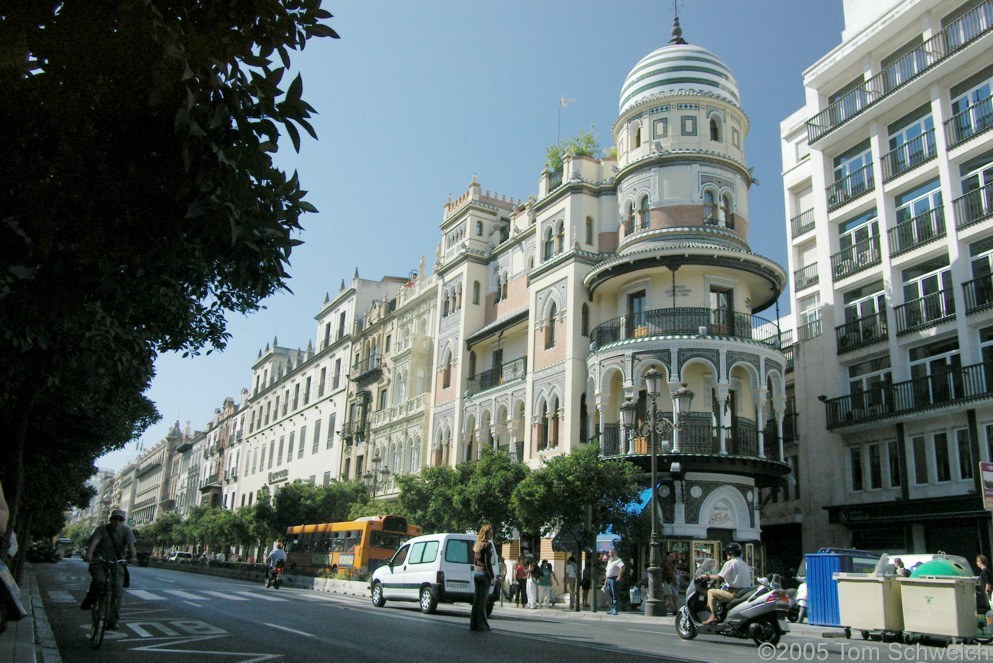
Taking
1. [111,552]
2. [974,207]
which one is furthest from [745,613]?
[974,207]

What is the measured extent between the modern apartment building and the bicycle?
23.1m

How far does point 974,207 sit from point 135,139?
1031 inches

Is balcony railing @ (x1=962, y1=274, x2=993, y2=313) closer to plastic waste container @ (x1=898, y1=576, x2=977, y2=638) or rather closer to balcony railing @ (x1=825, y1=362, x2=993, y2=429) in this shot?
balcony railing @ (x1=825, y1=362, x2=993, y2=429)

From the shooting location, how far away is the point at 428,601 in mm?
18547

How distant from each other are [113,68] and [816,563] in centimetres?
1566

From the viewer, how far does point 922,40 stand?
2812 cm

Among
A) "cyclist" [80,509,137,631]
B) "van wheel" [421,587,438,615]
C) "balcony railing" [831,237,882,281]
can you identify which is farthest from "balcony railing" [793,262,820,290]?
"cyclist" [80,509,137,631]

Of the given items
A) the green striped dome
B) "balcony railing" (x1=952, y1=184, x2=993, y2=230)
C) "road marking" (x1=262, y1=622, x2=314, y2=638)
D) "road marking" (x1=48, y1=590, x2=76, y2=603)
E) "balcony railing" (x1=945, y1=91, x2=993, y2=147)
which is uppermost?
the green striped dome

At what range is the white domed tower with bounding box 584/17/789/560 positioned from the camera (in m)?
26.6

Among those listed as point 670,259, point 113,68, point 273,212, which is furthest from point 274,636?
point 670,259

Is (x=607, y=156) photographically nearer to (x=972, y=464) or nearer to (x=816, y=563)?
(x=972, y=464)

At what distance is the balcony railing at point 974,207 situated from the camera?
24.7 metres

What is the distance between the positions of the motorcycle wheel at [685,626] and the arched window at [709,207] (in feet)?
62.4

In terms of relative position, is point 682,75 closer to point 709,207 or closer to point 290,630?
point 709,207
